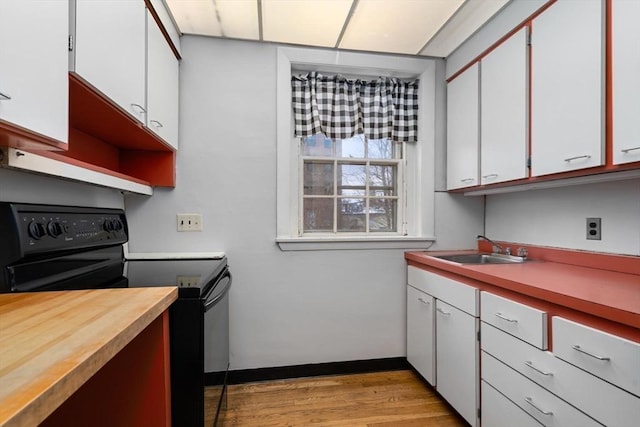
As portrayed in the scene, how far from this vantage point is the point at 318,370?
215cm

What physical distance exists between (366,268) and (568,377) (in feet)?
4.21

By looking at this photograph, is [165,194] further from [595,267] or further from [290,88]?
[595,267]

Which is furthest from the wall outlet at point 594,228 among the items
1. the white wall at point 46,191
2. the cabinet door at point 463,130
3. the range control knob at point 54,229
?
the white wall at point 46,191

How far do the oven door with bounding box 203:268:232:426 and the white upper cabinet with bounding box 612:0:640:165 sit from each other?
1.71m

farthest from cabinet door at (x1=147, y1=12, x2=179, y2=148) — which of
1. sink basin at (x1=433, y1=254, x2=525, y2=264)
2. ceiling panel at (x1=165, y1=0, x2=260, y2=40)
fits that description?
sink basin at (x1=433, y1=254, x2=525, y2=264)

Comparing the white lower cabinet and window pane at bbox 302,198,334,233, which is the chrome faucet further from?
window pane at bbox 302,198,334,233

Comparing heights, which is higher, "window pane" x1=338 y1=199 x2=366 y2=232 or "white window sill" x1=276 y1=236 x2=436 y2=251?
"window pane" x1=338 y1=199 x2=366 y2=232

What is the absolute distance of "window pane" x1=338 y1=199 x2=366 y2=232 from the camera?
7.63 feet

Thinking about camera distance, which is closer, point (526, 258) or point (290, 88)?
point (526, 258)

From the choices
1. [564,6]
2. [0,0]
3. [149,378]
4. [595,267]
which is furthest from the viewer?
Result: [595,267]

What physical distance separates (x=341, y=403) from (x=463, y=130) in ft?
6.40

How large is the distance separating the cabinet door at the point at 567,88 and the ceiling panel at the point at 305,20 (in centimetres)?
102

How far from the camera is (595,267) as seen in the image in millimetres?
1534

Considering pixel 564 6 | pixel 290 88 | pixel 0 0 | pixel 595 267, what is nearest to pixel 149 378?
pixel 0 0
